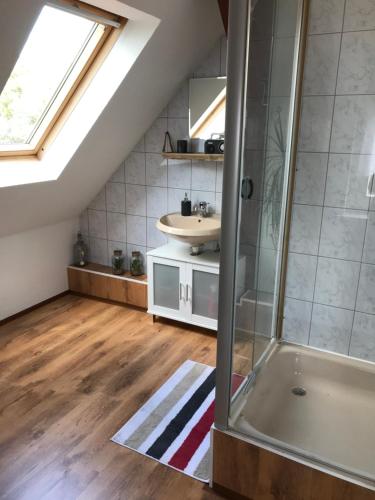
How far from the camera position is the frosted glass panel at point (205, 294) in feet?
9.87

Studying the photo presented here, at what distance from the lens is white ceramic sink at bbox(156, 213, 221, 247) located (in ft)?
9.34

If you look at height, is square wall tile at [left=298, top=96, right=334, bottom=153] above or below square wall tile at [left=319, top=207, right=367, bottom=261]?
above

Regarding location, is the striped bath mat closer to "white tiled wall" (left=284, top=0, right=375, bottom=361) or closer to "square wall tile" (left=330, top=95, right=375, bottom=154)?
"white tiled wall" (left=284, top=0, right=375, bottom=361)

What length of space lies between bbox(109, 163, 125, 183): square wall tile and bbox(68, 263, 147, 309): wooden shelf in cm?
82

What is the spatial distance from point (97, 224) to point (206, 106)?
150 cm

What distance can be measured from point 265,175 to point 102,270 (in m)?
2.27

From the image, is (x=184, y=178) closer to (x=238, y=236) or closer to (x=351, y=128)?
(x=351, y=128)

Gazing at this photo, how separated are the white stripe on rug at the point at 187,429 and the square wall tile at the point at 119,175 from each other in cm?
197

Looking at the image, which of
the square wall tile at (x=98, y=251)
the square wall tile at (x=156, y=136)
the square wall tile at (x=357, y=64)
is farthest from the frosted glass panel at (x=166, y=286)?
the square wall tile at (x=357, y=64)

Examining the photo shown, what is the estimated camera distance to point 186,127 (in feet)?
10.4

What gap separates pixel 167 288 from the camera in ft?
10.6

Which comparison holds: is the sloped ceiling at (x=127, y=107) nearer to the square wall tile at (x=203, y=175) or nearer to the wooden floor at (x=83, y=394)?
the square wall tile at (x=203, y=175)

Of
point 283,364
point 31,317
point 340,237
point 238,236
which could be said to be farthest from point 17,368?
point 340,237

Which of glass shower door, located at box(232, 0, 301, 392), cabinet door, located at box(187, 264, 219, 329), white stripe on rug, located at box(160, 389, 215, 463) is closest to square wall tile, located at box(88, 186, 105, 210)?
cabinet door, located at box(187, 264, 219, 329)
